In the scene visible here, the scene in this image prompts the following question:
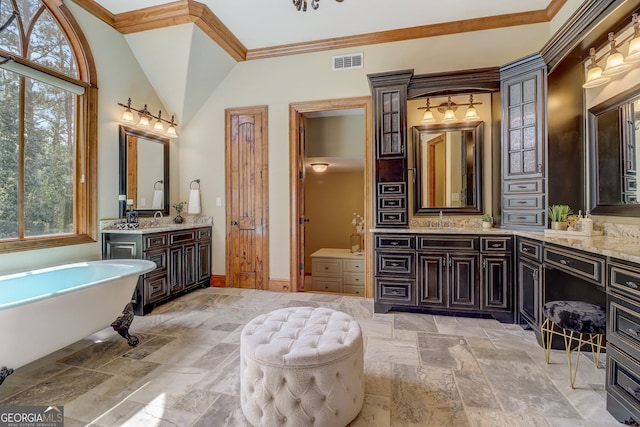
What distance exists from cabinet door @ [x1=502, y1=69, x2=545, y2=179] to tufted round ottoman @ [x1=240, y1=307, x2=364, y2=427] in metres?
2.59

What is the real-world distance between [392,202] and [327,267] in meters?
2.21

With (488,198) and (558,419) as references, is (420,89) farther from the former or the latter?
(558,419)

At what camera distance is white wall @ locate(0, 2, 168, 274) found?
3309 millimetres

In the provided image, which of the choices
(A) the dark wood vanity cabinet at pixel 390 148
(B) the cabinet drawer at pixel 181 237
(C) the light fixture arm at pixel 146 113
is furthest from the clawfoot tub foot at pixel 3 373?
(A) the dark wood vanity cabinet at pixel 390 148

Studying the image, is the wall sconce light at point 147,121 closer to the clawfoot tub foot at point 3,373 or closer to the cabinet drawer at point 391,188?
the clawfoot tub foot at point 3,373

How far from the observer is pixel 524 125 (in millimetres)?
3057

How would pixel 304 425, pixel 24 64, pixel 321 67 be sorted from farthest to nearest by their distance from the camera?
pixel 321 67 < pixel 24 64 < pixel 304 425

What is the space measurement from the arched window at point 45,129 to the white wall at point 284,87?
1454mm

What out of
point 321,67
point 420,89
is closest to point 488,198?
point 420,89

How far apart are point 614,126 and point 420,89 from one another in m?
1.77

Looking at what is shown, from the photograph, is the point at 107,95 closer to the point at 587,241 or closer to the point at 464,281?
the point at 464,281

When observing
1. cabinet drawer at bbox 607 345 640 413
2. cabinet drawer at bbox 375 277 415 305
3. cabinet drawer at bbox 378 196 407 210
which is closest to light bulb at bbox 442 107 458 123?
cabinet drawer at bbox 378 196 407 210

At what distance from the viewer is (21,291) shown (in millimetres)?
2410

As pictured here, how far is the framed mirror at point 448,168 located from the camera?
3.66 metres
